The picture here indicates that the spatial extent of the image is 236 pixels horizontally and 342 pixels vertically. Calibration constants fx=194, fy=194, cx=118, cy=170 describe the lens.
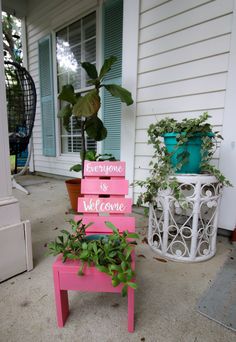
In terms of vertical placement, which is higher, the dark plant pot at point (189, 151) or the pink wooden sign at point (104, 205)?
the dark plant pot at point (189, 151)

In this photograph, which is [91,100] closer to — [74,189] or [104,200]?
[74,189]

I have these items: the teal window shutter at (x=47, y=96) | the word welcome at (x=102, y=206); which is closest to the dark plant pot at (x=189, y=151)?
the word welcome at (x=102, y=206)

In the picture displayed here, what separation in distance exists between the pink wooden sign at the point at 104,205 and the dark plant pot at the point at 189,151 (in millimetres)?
498

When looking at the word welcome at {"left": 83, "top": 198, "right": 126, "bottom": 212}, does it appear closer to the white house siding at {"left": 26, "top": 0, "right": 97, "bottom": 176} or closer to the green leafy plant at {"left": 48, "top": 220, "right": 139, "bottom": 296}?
the green leafy plant at {"left": 48, "top": 220, "right": 139, "bottom": 296}

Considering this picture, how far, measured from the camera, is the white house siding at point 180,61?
1542mm

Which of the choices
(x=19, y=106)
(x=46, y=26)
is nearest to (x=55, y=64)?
(x=46, y=26)

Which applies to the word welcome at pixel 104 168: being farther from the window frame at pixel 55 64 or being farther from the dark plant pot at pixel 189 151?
the window frame at pixel 55 64

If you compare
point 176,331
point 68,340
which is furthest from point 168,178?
point 68,340

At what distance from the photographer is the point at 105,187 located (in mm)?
1054

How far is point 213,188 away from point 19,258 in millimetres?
1262

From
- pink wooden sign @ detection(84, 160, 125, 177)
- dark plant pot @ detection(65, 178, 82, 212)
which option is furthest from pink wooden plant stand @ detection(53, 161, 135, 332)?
dark plant pot @ detection(65, 178, 82, 212)

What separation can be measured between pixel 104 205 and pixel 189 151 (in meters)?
0.66

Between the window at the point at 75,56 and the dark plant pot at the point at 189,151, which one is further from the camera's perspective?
the window at the point at 75,56

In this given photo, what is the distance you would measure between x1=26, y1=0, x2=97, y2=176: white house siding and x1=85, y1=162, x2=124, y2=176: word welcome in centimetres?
236
